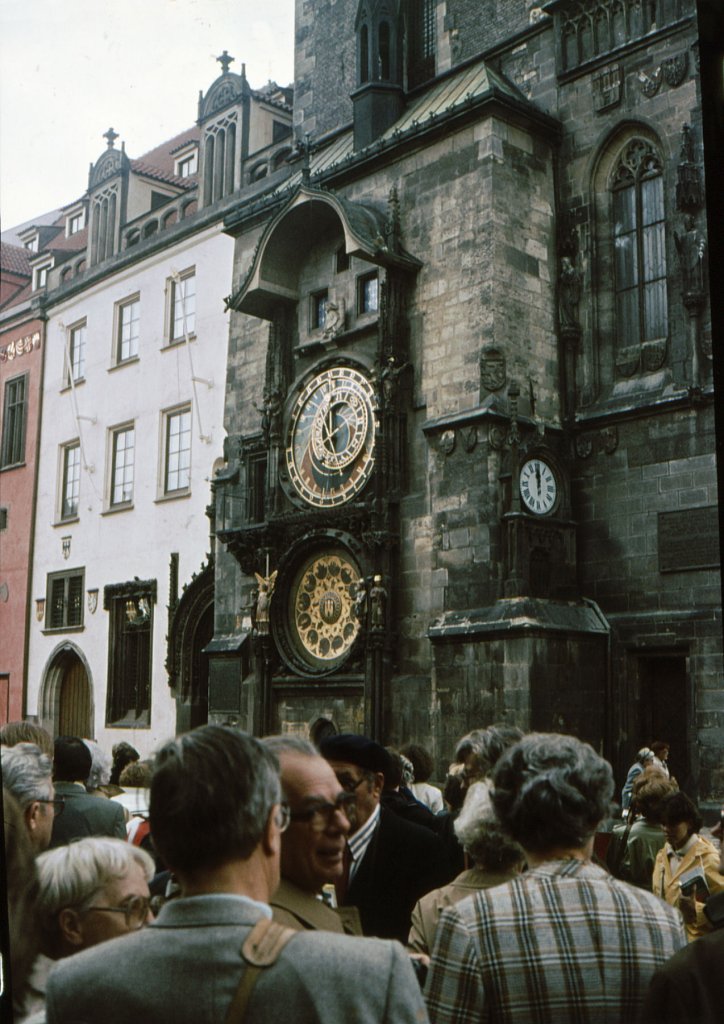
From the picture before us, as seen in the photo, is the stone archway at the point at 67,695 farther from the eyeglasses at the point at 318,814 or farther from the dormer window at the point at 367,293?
the dormer window at the point at 367,293

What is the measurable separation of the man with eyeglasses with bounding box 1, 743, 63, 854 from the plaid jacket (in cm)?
155

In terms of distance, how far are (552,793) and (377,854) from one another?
1.38 m

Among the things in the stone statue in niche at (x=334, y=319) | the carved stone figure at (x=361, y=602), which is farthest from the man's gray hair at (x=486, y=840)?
the stone statue in niche at (x=334, y=319)

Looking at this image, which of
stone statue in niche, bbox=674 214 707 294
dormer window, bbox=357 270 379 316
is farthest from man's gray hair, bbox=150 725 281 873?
dormer window, bbox=357 270 379 316

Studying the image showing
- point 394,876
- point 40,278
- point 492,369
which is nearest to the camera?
point 394,876

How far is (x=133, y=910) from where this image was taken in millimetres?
2576

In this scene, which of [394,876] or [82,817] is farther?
[82,817]

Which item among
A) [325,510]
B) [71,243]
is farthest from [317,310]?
[71,243]

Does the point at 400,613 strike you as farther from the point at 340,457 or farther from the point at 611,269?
the point at 611,269

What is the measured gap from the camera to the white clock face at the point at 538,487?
1248cm

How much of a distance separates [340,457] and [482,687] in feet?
11.8

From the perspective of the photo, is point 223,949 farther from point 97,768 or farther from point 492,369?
point 492,369

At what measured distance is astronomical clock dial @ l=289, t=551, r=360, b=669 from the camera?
45.5ft

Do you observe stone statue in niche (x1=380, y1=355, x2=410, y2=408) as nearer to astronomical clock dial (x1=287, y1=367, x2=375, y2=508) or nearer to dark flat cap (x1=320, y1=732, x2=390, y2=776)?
astronomical clock dial (x1=287, y1=367, x2=375, y2=508)
